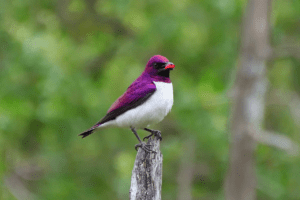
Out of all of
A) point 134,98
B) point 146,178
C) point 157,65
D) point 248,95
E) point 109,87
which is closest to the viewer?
point 146,178

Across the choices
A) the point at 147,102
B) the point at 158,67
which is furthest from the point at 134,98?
the point at 158,67

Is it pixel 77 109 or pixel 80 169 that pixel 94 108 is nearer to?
pixel 77 109

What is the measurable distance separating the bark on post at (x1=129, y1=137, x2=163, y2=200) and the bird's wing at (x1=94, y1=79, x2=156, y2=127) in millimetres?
746

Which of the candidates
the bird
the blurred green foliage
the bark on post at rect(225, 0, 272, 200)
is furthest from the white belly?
the bark on post at rect(225, 0, 272, 200)

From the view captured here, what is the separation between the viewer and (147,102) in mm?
4941

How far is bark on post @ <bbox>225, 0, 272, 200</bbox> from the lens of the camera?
12383 mm

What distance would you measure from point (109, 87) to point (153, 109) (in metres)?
9.59

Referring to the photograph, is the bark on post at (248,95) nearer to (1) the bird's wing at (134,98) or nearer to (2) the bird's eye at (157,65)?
(2) the bird's eye at (157,65)

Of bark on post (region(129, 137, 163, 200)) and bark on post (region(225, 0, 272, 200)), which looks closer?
bark on post (region(129, 137, 163, 200))

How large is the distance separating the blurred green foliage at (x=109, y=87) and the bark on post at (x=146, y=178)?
7237mm

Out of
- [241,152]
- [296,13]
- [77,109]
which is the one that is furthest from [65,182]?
[296,13]

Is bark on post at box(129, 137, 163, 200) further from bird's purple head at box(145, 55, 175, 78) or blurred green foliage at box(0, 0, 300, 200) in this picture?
blurred green foliage at box(0, 0, 300, 200)

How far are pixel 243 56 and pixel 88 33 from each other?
5.01 meters

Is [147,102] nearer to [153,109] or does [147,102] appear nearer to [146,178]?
[153,109]
